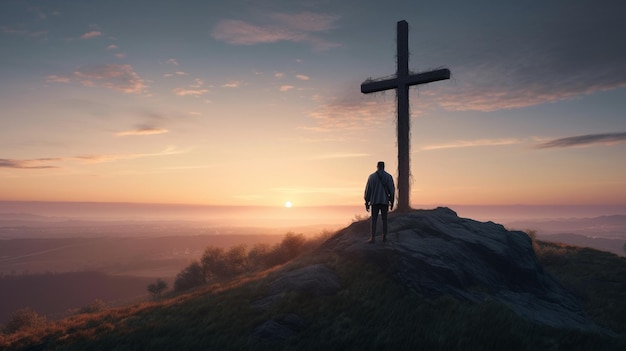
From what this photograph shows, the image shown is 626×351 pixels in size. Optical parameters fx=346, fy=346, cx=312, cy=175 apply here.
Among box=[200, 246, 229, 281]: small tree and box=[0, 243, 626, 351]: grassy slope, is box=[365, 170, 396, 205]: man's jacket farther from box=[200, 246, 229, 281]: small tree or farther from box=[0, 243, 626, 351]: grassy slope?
box=[200, 246, 229, 281]: small tree

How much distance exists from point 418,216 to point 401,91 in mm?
6213

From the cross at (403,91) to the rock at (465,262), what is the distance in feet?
4.04

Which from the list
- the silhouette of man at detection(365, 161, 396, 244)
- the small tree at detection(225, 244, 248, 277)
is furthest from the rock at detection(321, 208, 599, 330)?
the small tree at detection(225, 244, 248, 277)

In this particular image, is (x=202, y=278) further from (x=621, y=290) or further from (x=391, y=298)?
(x=621, y=290)

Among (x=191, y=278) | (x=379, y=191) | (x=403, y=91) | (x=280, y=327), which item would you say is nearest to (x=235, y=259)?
(x=191, y=278)

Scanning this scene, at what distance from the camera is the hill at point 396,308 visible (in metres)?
7.93

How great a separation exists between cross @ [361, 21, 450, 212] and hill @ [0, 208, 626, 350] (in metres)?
1.73

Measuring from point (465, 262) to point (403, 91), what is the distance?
28.6 feet

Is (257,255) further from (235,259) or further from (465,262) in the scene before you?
(465,262)

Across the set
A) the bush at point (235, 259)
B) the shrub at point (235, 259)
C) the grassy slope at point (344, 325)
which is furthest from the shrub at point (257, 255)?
the grassy slope at point (344, 325)

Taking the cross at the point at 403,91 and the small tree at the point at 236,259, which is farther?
the small tree at the point at 236,259

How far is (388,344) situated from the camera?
24.9 ft

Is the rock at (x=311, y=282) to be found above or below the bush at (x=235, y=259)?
above

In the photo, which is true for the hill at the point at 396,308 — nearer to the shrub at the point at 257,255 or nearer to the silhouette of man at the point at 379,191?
the silhouette of man at the point at 379,191
